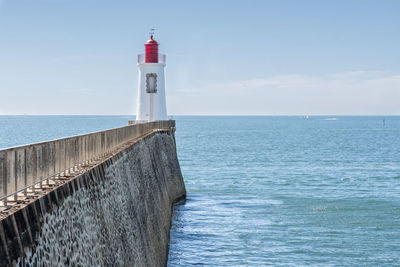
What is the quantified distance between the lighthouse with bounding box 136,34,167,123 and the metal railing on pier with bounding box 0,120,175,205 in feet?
70.9

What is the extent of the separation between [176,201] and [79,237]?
76.7ft

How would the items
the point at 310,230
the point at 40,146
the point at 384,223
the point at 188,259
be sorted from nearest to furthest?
the point at 40,146 → the point at 188,259 → the point at 310,230 → the point at 384,223

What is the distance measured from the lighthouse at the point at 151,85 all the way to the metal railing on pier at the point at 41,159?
21612 millimetres

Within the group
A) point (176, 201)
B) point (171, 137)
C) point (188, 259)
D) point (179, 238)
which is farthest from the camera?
point (171, 137)

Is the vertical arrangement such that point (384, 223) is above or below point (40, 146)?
below

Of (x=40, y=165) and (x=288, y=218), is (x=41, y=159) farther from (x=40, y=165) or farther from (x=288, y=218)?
(x=288, y=218)

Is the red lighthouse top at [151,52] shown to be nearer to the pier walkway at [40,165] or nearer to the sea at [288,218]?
the sea at [288,218]

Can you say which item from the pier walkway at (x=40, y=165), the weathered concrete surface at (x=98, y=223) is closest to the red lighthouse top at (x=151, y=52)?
the weathered concrete surface at (x=98, y=223)

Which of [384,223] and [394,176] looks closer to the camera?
[384,223]

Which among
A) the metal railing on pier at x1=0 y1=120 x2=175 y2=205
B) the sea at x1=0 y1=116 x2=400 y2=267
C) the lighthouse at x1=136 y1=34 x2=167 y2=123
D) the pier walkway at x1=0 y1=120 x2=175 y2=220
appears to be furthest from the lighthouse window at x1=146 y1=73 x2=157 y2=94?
the pier walkway at x1=0 y1=120 x2=175 y2=220

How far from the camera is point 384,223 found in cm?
2878

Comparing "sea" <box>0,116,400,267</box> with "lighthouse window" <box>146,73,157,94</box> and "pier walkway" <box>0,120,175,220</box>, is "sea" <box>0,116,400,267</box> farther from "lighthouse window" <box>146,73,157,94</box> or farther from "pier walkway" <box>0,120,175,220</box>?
"pier walkway" <box>0,120,175,220</box>

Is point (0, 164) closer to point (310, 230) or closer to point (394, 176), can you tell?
point (310, 230)

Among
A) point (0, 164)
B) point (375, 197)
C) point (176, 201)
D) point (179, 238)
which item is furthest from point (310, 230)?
point (0, 164)
